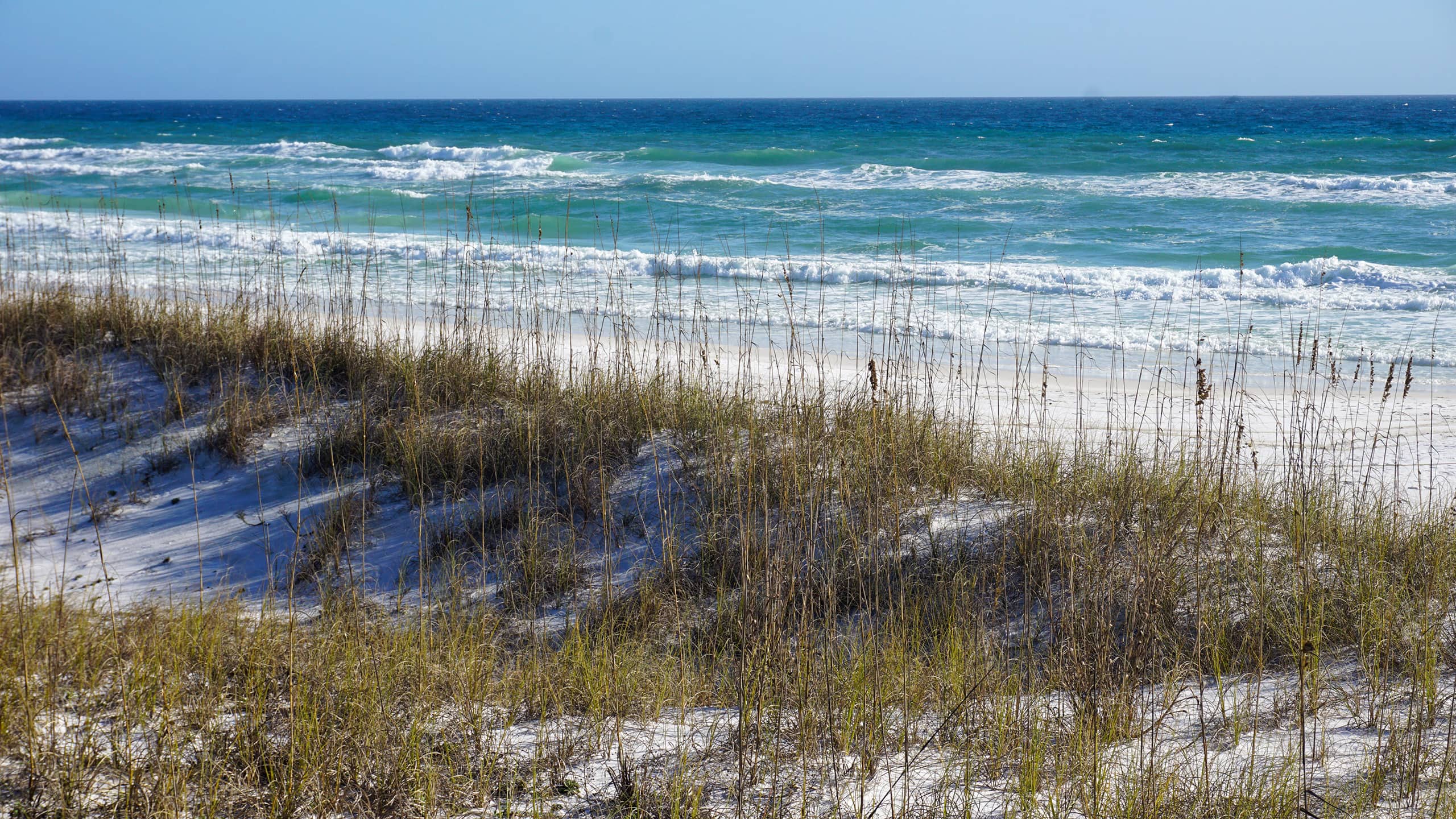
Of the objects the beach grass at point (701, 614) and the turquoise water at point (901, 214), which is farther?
the turquoise water at point (901, 214)

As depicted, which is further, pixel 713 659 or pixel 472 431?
pixel 472 431

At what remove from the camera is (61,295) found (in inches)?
265

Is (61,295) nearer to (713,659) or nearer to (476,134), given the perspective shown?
(713,659)

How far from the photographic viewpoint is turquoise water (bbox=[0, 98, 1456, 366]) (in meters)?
10.5

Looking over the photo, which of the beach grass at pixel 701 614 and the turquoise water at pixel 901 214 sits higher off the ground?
the turquoise water at pixel 901 214

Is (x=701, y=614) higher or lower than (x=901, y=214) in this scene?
lower

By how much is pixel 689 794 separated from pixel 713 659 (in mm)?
1296

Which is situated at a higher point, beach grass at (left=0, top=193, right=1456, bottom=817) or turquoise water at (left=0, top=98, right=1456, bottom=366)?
turquoise water at (left=0, top=98, right=1456, bottom=366)

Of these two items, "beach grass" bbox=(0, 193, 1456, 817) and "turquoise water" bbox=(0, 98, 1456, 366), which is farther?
"turquoise water" bbox=(0, 98, 1456, 366)

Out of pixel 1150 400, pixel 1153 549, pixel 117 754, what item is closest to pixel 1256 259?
pixel 1150 400

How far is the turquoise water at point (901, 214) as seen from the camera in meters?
10.5

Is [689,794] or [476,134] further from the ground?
[476,134]

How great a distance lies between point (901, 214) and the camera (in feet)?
63.6

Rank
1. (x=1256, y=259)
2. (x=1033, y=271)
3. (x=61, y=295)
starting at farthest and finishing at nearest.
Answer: (x=1256, y=259) < (x=1033, y=271) < (x=61, y=295)
